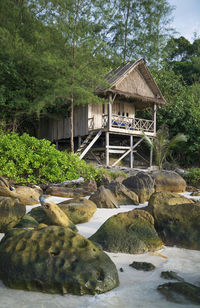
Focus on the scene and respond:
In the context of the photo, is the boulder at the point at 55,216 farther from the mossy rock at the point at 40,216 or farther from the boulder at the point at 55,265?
the boulder at the point at 55,265

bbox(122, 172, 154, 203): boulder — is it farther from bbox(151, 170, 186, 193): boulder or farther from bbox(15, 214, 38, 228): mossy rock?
bbox(15, 214, 38, 228): mossy rock

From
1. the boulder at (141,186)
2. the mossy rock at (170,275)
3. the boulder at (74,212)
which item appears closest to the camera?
the mossy rock at (170,275)

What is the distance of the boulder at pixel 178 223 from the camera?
3.51 metres

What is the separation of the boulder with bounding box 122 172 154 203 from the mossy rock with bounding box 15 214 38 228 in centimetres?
334

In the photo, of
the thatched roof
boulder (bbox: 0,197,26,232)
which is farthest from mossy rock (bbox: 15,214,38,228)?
the thatched roof

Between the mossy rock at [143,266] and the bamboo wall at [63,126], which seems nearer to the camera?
the mossy rock at [143,266]

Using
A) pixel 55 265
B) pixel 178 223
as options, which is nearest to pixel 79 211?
pixel 178 223

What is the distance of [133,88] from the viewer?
50.1 ft

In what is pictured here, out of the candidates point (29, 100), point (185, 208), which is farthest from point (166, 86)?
point (185, 208)

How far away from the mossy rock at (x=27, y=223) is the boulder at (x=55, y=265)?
1223 mm

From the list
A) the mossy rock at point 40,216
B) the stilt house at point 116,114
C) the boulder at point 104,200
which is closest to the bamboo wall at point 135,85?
the stilt house at point 116,114

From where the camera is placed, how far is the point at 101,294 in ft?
7.31

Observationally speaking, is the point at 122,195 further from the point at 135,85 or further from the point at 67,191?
the point at 135,85

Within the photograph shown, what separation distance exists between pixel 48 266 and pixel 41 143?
244 inches
